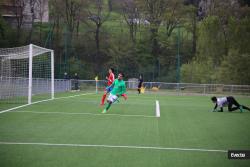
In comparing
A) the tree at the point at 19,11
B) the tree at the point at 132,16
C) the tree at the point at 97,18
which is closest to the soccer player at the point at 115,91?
the tree at the point at 19,11

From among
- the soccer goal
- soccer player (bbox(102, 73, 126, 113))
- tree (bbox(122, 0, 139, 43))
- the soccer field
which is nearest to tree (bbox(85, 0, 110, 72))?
tree (bbox(122, 0, 139, 43))

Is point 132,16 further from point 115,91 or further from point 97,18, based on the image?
point 115,91

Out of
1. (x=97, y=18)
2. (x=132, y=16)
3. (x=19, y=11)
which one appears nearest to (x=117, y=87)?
(x=19, y=11)

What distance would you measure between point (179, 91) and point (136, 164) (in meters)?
34.4

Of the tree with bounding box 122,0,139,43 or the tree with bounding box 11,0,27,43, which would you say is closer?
the tree with bounding box 11,0,27,43

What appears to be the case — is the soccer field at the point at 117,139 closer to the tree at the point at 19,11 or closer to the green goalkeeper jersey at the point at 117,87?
the green goalkeeper jersey at the point at 117,87

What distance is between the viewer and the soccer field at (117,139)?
8508 millimetres

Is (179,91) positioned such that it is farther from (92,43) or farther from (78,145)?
(78,145)

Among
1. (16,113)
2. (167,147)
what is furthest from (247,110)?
(167,147)

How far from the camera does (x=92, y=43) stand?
60.2 meters

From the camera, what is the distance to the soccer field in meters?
8.51

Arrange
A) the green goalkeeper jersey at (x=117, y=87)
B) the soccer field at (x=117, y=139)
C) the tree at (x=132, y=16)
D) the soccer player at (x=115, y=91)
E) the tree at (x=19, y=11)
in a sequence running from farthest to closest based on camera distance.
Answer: the tree at (x=132, y=16)
the tree at (x=19, y=11)
the green goalkeeper jersey at (x=117, y=87)
the soccer player at (x=115, y=91)
the soccer field at (x=117, y=139)

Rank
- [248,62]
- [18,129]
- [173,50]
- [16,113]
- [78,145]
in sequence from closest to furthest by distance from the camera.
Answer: [78,145] → [18,129] → [16,113] → [248,62] → [173,50]

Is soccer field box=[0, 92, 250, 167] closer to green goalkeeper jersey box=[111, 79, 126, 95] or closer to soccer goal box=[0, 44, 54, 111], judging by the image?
green goalkeeper jersey box=[111, 79, 126, 95]
